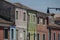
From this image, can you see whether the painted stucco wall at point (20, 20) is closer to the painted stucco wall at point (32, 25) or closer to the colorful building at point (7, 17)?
the colorful building at point (7, 17)

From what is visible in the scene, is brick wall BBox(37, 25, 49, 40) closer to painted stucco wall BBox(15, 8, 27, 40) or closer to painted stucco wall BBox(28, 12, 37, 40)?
painted stucco wall BBox(28, 12, 37, 40)

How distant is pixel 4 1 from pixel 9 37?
14.2 feet

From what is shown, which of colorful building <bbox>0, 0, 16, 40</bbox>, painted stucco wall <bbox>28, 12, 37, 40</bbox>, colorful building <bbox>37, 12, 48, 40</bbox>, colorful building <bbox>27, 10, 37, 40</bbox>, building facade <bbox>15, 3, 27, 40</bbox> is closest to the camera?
colorful building <bbox>0, 0, 16, 40</bbox>

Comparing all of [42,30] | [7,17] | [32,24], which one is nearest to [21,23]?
[7,17]

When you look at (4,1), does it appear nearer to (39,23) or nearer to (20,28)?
(20,28)

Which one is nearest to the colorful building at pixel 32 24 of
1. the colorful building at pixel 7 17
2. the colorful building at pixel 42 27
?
the colorful building at pixel 42 27

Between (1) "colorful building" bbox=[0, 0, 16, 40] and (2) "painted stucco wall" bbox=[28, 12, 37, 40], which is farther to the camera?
(2) "painted stucco wall" bbox=[28, 12, 37, 40]

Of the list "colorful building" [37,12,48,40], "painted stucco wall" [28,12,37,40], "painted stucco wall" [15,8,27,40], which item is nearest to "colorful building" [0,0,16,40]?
"painted stucco wall" [15,8,27,40]

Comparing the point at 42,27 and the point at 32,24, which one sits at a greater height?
the point at 32,24

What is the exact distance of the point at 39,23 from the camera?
32500mm

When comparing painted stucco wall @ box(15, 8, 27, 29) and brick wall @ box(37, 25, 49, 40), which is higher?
painted stucco wall @ box(15, 8, 27, 29)

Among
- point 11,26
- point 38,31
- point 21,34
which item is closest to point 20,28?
point 21,34

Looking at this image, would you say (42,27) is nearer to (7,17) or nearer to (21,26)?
(21,26)

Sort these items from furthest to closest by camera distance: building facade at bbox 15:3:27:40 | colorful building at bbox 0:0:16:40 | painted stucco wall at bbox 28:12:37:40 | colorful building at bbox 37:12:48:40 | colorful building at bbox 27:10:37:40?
colorful building at bbox 37:12:48:40 < painted stucco wall at bbox 28:12:37:40 < colorful building at bbox 27:10:37:40 < building facade at bbox 15:3:27:40 < colorful building at bbox 0:0:16:40
